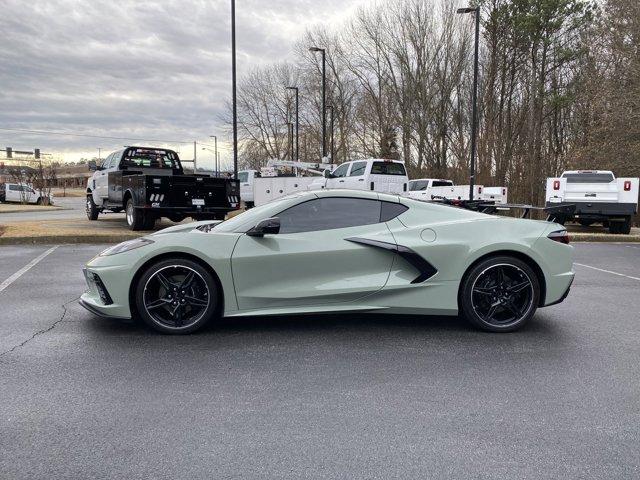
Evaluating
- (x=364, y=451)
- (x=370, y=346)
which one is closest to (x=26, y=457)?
(x=364, y=451)

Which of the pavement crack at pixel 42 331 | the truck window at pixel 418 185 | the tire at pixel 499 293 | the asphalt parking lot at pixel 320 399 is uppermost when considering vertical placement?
the truck window at pixel 418 185

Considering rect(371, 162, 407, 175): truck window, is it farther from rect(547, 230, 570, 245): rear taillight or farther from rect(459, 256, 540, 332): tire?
rect(459, 256, 540, 332): tire

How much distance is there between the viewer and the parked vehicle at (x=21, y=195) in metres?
37.5

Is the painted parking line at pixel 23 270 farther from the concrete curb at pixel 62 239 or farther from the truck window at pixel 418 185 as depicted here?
the truck window at pixel 418 185

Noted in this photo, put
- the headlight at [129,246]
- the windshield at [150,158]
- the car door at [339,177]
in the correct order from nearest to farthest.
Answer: the headlight at [129,246] → the windshield at [150,158] → the car door at [339,177]

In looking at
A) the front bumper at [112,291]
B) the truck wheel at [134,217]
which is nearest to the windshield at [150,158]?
the truck wheel at [134,217]

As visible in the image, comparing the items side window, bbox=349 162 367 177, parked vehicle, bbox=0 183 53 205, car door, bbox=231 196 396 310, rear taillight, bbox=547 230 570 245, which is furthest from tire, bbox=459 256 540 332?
parked vehicle, bbox=0 183 53 205

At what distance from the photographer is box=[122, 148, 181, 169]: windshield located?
14.8m

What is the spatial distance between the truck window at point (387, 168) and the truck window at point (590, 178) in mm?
6288

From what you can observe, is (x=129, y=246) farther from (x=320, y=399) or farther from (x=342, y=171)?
(x=342, y=171)

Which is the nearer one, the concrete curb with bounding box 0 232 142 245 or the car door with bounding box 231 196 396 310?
the car door with bounding box 231 196 396 310

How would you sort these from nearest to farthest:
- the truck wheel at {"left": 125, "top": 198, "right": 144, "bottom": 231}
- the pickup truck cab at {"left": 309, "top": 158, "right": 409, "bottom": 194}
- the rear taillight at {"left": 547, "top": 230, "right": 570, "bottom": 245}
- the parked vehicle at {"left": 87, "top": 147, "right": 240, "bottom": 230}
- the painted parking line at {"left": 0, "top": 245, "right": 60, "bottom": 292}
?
the rear taillight at {"left": 547, "top": 230, "right": 570, "bottom": 245} → the painted parking line at {"left": 0, "top": 245, "right": 60, "bottom": 292} → the parked vehicle at {"left": 87, "top": 147, "right": 240, "bottom": 230} → the truck wheel at {"left": 125, "top": 198, "right": 144, "bottom": 231} → the pickup truck cab at {"left": 309, "top": 158, "right": 409, "bottom": 194}

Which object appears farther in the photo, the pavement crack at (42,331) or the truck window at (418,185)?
the truck window at (418,185)

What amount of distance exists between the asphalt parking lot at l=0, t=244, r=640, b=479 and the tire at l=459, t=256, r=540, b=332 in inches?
7.1
